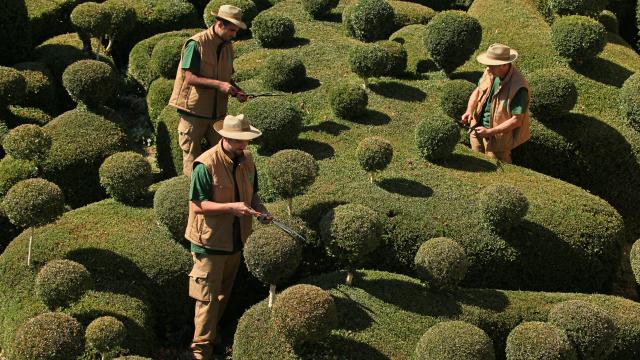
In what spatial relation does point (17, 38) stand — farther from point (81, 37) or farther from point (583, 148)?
point (583, 148)

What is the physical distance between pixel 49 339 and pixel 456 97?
25.0 feet

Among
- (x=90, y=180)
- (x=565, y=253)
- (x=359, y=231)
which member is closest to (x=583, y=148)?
(x=565, y=253)

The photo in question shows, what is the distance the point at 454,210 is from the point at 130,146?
5919 mm

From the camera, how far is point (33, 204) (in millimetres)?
11508

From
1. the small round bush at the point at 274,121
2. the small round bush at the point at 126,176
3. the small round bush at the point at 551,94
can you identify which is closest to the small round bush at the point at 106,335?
the small round bush at the point at 126,176

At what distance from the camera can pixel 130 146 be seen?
15.1m

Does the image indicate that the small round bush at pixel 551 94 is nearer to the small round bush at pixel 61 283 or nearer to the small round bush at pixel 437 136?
the small round bush at pixel 437 136

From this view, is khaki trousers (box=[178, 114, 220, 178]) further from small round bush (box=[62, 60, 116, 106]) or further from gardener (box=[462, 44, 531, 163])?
gardener (box=[462, 44, 531, 163])

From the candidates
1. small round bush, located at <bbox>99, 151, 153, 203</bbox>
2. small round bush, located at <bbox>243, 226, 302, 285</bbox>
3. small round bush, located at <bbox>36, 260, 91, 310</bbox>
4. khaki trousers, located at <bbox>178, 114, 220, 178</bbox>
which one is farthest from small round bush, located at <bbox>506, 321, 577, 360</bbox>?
small round bush, located at <bbox>99, 151, 153, 203</bbox>

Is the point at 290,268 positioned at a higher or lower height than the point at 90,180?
higher

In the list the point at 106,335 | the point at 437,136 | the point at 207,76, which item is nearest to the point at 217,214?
the point at 106,335

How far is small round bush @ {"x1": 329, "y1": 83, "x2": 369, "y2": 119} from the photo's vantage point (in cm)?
1432

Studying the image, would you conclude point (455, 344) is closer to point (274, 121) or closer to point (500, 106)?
point (500, 106)

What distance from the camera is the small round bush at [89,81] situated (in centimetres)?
1503
